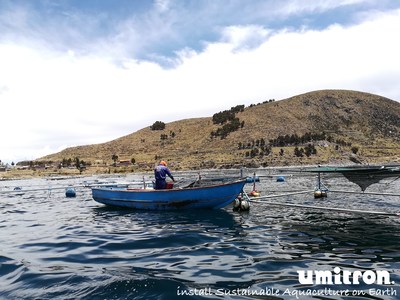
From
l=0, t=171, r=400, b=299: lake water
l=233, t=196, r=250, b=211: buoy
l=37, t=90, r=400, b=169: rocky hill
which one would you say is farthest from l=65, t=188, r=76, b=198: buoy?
l=37, t=90, r=400, b=169: rocky hill

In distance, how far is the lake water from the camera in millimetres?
7129

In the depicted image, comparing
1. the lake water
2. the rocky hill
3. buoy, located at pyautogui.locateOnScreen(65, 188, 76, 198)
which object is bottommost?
the lake water

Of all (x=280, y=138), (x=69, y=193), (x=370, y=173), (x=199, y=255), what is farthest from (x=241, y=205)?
(x=280, y=138)

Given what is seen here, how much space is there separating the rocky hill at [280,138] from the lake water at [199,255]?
71.5m

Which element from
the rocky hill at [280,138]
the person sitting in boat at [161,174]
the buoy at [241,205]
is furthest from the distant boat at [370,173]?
the rocky hill at [280,138]

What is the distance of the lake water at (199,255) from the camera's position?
281 inches

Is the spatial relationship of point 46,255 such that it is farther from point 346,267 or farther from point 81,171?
point 81,171

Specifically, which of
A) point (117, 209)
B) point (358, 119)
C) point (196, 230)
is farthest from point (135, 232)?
point (358, 119)

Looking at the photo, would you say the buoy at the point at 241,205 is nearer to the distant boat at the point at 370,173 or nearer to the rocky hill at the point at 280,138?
the distant boat at the point at 370,173

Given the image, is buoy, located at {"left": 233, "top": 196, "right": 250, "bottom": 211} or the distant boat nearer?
the distant boat

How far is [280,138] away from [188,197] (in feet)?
307

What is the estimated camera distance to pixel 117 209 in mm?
21938

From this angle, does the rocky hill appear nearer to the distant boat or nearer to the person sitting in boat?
the person sitting in boat

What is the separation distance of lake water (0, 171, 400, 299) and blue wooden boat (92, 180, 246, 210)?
1.17 meters
